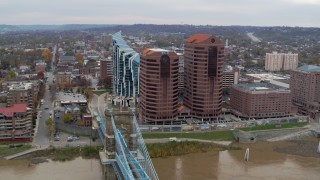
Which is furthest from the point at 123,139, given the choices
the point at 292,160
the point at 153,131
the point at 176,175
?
the point at 292,160

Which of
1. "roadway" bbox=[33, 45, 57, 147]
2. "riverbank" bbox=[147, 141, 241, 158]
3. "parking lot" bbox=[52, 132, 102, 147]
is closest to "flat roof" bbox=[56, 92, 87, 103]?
"roadway" bbox=[33, 45, 57, 147]

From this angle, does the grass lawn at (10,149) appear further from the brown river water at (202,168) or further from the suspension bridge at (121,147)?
the suspension bridge at (121,147)

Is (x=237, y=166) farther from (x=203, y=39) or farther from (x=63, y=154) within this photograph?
(x=203, y=39)

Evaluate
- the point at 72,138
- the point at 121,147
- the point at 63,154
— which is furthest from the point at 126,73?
the point at 121,147

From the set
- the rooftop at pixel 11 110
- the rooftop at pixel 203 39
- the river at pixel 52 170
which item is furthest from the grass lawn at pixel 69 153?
the rooftop at pixel 203 39

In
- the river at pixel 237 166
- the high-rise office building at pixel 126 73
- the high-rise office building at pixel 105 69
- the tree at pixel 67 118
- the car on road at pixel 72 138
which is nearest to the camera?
the river at pixel 237 166

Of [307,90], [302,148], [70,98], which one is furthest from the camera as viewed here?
[70,98]

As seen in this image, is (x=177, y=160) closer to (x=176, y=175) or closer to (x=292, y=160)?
(x=176, y=175)
